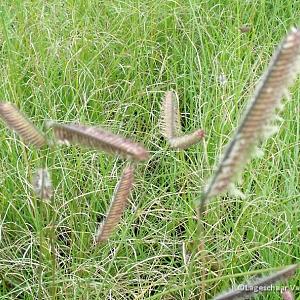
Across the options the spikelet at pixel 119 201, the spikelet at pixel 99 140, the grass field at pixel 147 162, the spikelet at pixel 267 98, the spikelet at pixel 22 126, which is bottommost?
the grass field at pixel 147 162

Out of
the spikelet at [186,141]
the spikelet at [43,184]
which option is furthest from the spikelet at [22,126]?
the spikelet at [186,141]

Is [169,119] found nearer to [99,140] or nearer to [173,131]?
[173,131]

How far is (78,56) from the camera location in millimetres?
1855

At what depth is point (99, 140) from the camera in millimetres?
606

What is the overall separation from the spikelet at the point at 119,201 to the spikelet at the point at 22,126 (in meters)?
0.11

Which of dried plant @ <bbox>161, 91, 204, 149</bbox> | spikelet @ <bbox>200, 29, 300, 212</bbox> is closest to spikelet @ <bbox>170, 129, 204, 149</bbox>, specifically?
dried plant @ <bbox>161, 91, 204, 149</bbox>

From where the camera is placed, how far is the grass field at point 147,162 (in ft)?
4.17

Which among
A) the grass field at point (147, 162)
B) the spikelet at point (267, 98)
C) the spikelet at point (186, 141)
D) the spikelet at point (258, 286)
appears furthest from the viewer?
the grass field at point (147, 162)

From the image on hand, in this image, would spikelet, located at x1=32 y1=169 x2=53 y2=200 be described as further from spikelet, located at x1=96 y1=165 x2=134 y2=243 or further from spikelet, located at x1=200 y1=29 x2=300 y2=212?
spikelet, located at x1=200 y1=29 x2=300 y2=212

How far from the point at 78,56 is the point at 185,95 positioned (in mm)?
331

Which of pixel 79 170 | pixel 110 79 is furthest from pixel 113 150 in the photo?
pixel 110 79

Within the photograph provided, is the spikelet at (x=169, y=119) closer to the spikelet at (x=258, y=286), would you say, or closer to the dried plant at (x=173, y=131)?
the dried plant at (x=173, y=131)

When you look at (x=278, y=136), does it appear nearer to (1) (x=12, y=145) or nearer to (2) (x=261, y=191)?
(2) (x=261, y=191)

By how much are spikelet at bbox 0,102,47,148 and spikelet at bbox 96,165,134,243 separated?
4.4 inches
